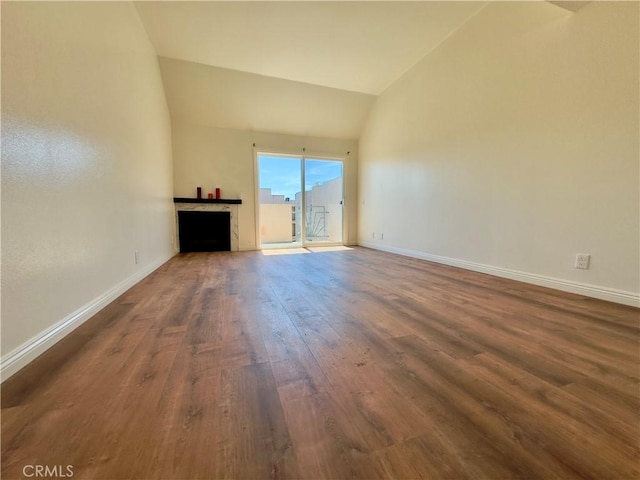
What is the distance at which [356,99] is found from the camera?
4.76 meters

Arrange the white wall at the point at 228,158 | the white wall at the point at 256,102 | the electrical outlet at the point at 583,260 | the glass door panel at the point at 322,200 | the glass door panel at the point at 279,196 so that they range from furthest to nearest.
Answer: the glass door panel at the point at 322,200
the glass door panel at the point at 279,196
the white wall at the point at 228,158
the white wall at the point at 256,102
the electrical outlet at the point at 583,260

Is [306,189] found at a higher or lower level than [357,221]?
higher

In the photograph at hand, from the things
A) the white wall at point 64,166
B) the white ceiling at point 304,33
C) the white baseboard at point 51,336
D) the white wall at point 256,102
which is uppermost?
the white ceiling at point 304,33

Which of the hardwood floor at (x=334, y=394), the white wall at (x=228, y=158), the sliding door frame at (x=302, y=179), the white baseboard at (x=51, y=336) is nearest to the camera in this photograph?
the hardwood floor at (x=334, y=394)

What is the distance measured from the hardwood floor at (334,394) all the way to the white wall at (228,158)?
10.9 ft

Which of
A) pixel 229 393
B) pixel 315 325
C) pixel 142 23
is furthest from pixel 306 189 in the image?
pixel 229 393

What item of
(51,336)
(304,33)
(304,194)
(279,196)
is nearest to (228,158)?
(304,194)

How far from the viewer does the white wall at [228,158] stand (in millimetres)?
4559

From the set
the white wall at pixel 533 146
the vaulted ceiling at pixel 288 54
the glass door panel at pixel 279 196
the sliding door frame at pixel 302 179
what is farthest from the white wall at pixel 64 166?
the white wall at pixel 533 146

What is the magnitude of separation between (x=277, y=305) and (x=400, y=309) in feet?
2.88

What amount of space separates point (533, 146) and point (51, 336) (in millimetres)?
3776

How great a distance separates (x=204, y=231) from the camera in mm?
4715

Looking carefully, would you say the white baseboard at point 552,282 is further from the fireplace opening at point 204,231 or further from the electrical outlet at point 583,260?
the fireplace opening at point 204,231

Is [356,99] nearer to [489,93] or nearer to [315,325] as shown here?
[489,93]
